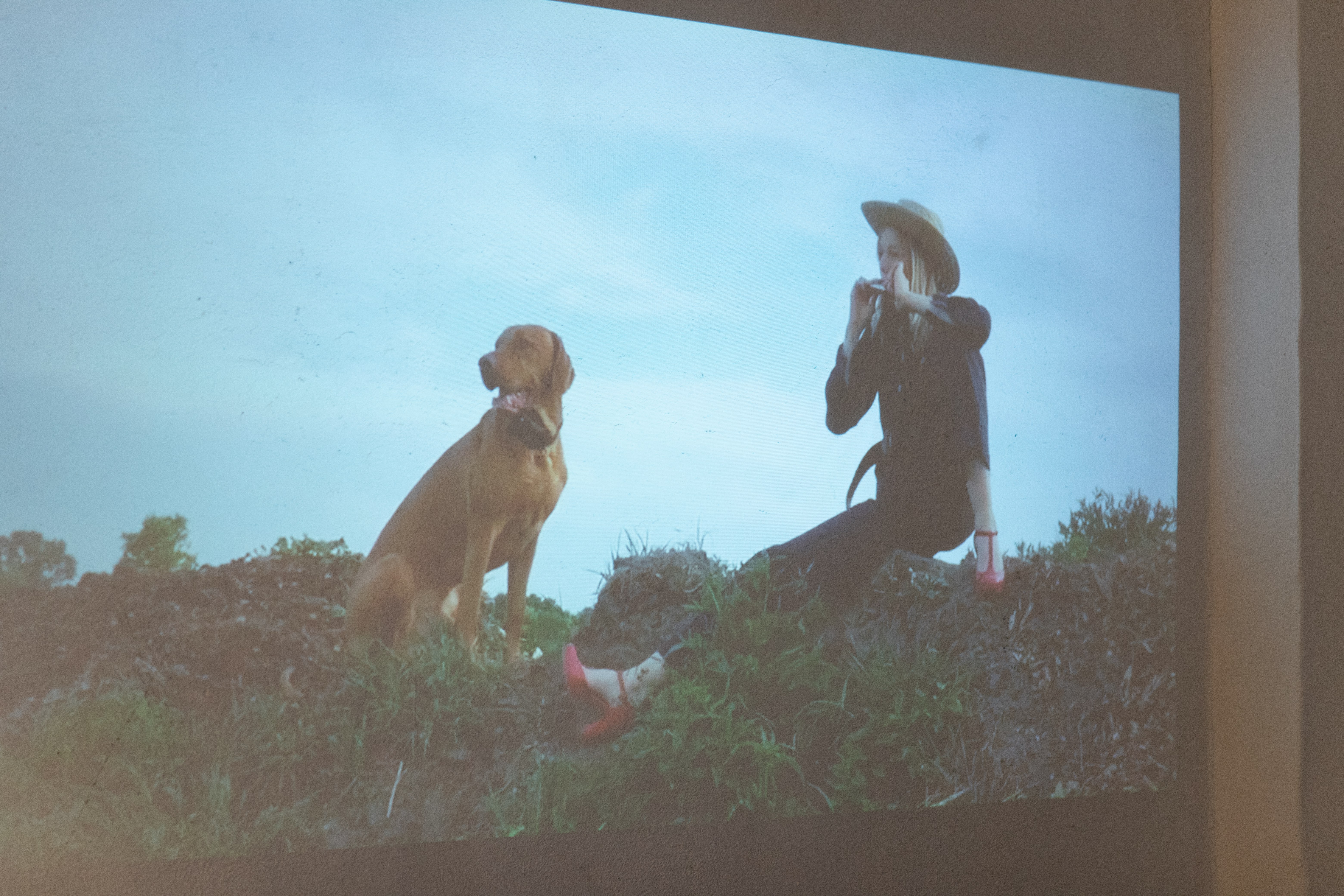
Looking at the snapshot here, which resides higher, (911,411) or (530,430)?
(911,411)

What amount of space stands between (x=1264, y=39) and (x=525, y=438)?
280 centimetres

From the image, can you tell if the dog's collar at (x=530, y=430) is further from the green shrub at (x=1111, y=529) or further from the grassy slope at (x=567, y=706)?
the green shrub at (x=1111, y=529)

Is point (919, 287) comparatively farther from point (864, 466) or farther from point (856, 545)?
point (856, 545)

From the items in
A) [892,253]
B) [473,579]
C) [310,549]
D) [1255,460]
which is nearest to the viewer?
[310,549]

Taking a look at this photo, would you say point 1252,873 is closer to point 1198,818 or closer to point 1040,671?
point 1198,818

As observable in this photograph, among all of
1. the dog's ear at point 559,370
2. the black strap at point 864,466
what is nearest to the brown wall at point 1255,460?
the black strap at point 864,466

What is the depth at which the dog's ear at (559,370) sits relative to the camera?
2711mm

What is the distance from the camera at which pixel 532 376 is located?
2.69 metres

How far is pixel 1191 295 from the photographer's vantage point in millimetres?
3359

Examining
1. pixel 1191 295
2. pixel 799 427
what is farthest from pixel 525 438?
pixel 1191 295

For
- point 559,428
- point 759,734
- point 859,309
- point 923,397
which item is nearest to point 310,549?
point 559,428

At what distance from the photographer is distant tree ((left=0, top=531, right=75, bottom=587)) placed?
2.28 m

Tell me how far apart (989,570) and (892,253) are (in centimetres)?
107

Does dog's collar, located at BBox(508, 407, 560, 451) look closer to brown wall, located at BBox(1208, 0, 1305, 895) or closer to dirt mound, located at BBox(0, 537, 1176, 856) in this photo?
dirt mound, located at BBox(0, 537, 1176, 856)
